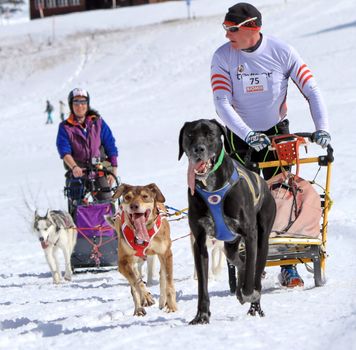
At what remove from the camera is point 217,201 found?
147 inches

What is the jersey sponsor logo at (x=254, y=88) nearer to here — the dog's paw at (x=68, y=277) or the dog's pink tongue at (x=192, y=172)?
the dog's pink tongue at (x=192, y=172)

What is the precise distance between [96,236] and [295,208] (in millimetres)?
2524

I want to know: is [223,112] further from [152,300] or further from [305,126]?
[305,126]

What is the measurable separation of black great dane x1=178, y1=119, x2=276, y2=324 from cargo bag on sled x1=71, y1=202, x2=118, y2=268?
299cm

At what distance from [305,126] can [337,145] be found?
8.29ft

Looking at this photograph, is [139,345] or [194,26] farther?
[194,26]

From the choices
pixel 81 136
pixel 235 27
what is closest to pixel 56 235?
pixel 81 136

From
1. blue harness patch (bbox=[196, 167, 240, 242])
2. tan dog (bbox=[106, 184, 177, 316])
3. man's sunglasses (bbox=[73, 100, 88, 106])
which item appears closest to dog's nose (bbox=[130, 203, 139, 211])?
tan dog (bbox=[106, 184, 177, 316])

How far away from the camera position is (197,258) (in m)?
3.92

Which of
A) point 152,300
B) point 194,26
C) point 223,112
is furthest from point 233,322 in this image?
point 194,26

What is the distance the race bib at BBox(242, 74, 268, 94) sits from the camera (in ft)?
15.9

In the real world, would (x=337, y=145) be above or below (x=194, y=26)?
below

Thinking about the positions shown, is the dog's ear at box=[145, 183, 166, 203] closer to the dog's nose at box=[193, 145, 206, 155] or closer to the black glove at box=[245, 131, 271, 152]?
the black glove at box=[245, 131, 271, 152]

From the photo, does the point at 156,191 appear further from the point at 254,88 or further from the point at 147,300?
the point at 254,88
